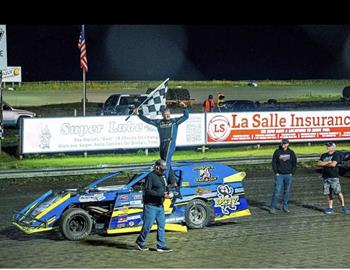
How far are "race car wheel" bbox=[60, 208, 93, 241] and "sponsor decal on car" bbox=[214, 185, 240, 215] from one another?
256 centimetres

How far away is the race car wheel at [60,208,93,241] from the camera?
39.1 feet

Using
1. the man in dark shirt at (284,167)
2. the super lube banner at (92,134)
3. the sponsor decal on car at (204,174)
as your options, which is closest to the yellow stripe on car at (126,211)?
the sponsor decal on car at (204,174)

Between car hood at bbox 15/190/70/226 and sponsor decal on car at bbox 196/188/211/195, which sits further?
sponsor decal on car at bbox 196/188/211/195

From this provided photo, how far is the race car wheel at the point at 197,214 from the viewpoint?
42.0 ft

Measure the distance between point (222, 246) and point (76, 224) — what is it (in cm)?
268

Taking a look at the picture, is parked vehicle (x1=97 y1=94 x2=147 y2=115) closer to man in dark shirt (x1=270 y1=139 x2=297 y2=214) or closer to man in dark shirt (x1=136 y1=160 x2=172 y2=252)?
man in dark shirt (x1=270 y1=139 x2=297 y2=214)

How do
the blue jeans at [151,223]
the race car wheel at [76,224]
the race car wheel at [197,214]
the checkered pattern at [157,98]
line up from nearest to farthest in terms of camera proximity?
the blue jeans at [151,223] → the race car wheel at [76,224] → the race car wheel at [197,214] → the checkered pattern at [157,98]

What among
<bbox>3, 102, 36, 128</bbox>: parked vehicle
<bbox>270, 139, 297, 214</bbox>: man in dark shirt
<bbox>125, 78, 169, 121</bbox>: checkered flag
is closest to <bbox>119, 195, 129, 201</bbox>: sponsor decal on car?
<bbox>125, 78, 169, 121</bbox>: checkered flag

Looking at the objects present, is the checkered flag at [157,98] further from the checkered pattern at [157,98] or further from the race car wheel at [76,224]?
the race car wheel at [76,224]

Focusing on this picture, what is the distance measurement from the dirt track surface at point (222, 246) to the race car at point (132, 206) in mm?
234

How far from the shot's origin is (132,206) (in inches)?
481

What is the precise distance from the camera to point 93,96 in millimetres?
50438

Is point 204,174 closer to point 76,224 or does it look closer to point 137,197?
point 137,197

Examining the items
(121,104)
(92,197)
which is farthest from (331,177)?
(121,104)
